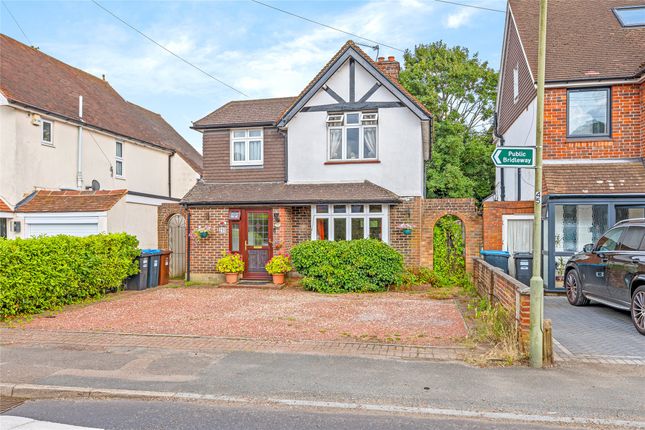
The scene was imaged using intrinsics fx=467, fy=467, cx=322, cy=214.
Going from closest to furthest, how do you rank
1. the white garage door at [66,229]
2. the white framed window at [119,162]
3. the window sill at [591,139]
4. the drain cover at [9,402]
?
the drain cover at [9,402], the window sill at [591,139], the white garage door at [66,229], the white framed window at [119,162]

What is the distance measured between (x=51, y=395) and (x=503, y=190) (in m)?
18.4

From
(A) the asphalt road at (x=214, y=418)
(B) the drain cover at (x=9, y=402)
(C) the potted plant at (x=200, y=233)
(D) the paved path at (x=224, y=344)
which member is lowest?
(B) the drain cover at (x=9, y=402)

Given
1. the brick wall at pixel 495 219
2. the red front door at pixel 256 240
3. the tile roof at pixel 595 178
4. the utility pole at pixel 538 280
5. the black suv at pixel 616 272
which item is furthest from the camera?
the red front door at pixel 256 240

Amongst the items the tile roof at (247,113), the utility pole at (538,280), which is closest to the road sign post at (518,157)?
the utility pole at (538,280)

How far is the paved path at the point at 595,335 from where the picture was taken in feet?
22.2

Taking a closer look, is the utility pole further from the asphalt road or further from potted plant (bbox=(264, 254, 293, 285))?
potted plant (bbox=(264, 254, 293, 285))

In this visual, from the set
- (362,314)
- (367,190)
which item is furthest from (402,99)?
(362,314)

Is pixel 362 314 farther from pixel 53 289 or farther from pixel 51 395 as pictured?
pixel 53 289

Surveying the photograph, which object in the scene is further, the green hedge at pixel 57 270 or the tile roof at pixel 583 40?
the tile roof at pixel 583 40

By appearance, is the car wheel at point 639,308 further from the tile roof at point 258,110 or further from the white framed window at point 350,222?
the tile roof at point 258,110

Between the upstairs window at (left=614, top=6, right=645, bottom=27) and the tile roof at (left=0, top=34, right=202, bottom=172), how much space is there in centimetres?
1929

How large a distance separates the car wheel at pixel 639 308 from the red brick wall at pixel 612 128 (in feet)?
19.9

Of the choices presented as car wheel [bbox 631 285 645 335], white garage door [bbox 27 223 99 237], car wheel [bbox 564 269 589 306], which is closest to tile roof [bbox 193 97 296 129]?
white garage door [bbox 27 223 99 237]

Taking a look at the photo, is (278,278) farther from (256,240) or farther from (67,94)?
(67,94)
